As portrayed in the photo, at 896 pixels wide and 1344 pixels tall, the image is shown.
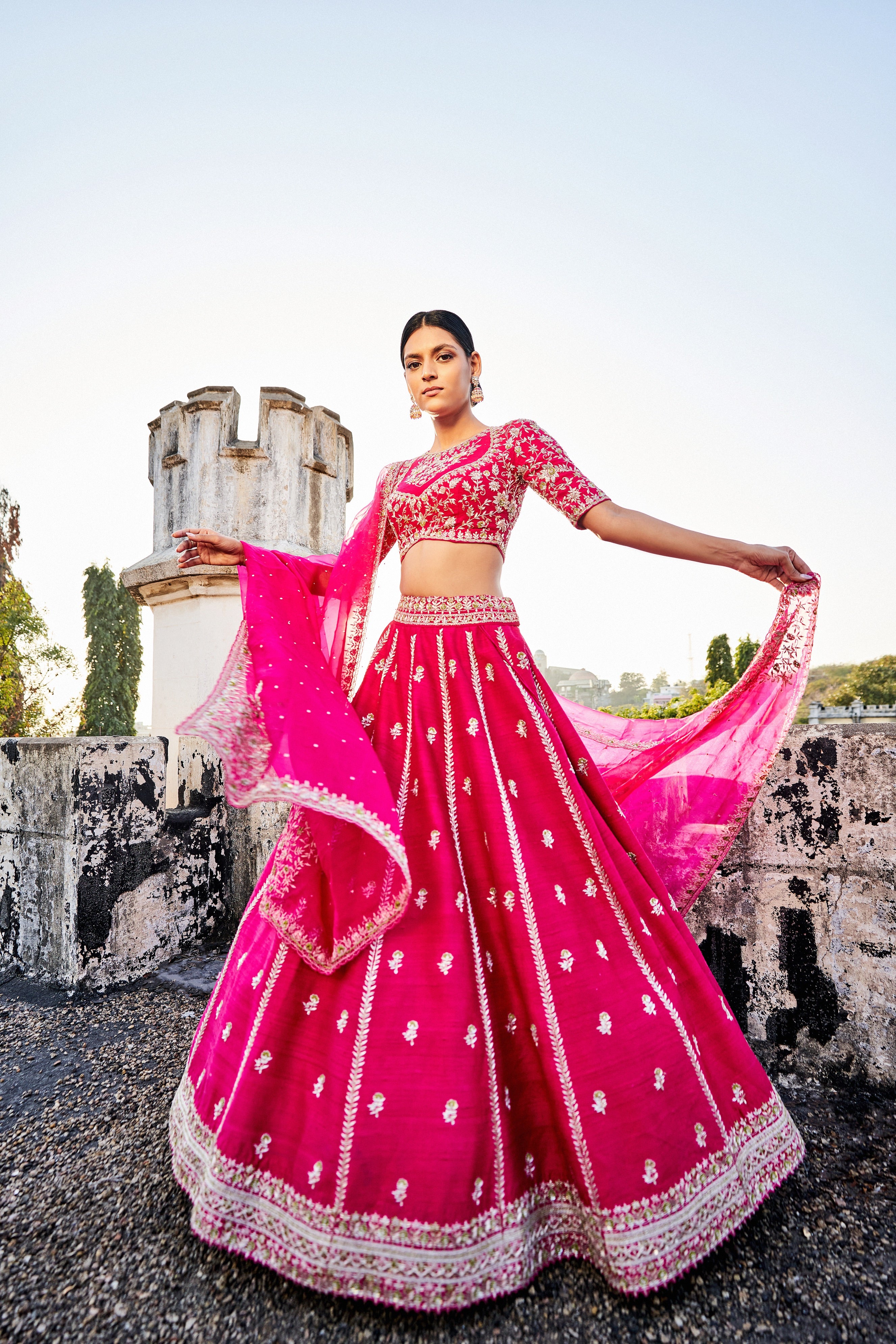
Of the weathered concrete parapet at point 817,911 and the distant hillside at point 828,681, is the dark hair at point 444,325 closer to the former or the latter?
the weathered concrete parapet at point 817,911

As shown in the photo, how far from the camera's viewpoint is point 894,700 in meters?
57.3

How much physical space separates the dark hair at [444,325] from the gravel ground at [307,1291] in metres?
2.38

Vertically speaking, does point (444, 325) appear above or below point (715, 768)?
above

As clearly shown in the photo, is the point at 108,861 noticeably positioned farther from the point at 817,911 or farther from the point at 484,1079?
the point at 817,911

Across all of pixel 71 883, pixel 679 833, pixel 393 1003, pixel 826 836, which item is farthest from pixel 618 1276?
pixel 71 883

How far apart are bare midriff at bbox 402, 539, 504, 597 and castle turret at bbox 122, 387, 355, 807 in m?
2.02

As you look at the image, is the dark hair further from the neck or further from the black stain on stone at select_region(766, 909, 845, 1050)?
the black stain on stone at select_region(766, 909, 845, 1050)

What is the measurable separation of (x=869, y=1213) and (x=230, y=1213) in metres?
1.38

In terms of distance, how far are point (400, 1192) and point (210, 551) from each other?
1651 mm

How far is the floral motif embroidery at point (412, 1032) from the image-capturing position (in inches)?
55.1

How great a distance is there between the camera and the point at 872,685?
6103cm

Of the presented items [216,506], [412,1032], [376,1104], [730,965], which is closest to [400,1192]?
[376,1104]

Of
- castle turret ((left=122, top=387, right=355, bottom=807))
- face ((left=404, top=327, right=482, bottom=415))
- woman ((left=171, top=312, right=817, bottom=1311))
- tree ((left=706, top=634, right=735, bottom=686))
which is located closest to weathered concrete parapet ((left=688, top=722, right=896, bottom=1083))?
woman ((left=171, top=312, right=817, bottom=1311))

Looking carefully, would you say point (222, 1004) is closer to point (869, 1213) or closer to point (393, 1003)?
point (393, 1003)
